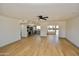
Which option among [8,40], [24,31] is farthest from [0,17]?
[24,31]

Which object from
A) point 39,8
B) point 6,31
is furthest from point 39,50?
point 39,8

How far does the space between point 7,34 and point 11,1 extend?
765cm

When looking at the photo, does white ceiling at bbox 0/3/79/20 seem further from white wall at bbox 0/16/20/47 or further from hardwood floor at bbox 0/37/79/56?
white wall at bbox 0/16/20/47

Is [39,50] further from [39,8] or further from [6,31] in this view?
[39,8]

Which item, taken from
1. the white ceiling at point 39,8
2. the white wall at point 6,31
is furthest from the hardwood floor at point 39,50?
the white ceiling at point 39,8

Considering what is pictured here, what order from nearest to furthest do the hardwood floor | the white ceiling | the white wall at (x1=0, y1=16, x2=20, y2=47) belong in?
the white ceiling, the hardwood floor, the white wall at (x1=0, y1=16, x2=20, y2=47)

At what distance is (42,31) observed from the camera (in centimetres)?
1612

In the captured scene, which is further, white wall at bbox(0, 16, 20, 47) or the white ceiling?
white wall at bbox(0, 16, 20, 47)

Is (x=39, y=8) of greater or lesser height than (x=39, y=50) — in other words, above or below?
above

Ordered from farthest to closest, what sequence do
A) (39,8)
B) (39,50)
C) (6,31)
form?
1. (6,31)
2. (39,50)
3. (39,8)

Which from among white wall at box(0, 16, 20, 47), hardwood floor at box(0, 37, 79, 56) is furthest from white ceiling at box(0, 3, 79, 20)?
white wall at box(0, 16, 20, 47)

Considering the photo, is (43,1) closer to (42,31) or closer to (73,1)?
(73,1)

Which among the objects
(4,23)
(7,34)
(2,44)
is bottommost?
(2,44)

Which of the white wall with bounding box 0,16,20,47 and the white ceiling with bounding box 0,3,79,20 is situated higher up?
the white ceiling with bounding box 0,3,79,20
